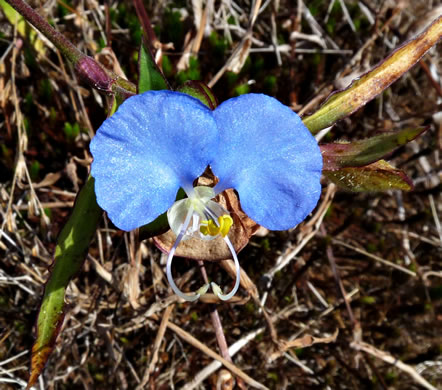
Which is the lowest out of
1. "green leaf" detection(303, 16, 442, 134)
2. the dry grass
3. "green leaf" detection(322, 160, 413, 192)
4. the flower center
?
the dry grass

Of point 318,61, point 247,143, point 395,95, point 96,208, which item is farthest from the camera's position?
point 395,95

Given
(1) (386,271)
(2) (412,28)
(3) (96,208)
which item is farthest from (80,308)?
(2) (412,28)

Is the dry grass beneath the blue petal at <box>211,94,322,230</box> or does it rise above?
beneath

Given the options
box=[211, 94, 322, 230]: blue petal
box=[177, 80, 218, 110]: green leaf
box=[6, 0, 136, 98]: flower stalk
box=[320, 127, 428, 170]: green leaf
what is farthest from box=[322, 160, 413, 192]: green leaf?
box=[6, 0, 136, 98]: flower stalk

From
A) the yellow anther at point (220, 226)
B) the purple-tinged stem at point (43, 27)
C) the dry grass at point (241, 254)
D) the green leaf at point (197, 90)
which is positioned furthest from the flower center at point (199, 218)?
the dry grass at point (241, 254)

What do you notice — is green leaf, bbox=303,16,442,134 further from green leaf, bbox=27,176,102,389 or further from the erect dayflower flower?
green leaf, bbox=27,176,102,389

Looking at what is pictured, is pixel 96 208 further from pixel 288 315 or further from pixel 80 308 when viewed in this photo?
pixel 288 315
